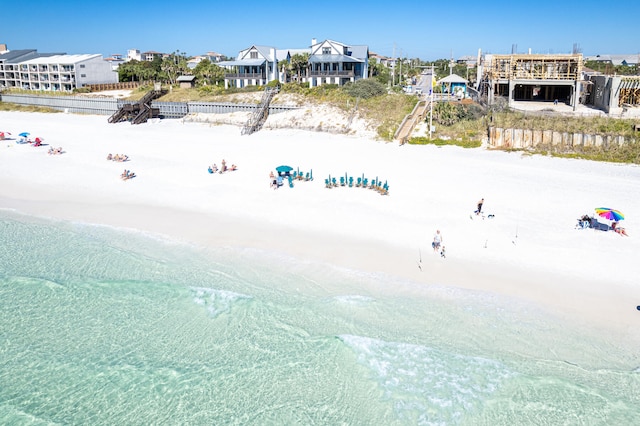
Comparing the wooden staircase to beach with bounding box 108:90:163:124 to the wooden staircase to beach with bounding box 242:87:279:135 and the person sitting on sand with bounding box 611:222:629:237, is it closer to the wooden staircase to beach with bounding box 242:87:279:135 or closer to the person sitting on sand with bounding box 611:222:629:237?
the wooden staircase to beach with bounding box 242:87:279:135

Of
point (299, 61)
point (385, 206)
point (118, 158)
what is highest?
point (299, 61)

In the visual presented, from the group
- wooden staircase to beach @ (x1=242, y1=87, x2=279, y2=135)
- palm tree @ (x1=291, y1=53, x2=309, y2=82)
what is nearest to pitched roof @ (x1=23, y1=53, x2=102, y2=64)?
palm tree @ (x1=291, y1=53, x2=309, y2=82)

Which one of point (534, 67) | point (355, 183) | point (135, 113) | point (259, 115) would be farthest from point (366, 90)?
point (135, 113)

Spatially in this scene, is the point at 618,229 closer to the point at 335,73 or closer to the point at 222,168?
the point at 222,168

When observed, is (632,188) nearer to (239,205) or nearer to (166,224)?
(239,205)

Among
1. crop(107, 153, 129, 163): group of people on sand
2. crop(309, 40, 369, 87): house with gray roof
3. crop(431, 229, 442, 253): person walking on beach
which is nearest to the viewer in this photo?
crop(431, 229, 442, 253): person walking on beach

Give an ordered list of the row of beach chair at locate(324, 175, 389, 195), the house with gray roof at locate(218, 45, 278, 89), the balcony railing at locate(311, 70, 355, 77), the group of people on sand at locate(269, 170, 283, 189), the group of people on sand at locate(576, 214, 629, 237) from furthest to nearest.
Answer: the house with gray roof at locate(218, 45, 278, 89)
the balcony railing at locate(311, 70, 355, 77)
the group of people on sand at locate(269, 170, 283, 189)
the row of beach chair at locate(324, 175, 389, 195)
the group of people on sand at locate(576, 214, 629, 237)
